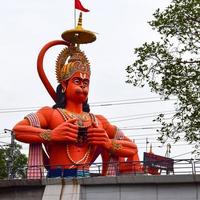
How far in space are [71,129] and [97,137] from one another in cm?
133

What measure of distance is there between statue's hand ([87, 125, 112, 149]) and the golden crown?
2801 millimetres

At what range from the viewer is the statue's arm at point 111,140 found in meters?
24.0

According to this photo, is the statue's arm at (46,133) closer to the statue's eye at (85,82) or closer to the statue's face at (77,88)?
the statue's face at (77,88)

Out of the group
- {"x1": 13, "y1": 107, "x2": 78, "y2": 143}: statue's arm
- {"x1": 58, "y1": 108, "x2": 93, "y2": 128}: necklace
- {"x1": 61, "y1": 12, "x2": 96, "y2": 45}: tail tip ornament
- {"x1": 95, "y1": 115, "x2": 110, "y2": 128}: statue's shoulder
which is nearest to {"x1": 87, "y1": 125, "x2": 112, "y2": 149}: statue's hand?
{"x1": 58, "y1": 108, "x2": 93, "y2": 128}: necklace

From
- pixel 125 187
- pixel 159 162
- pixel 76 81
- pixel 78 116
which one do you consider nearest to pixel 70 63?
pixel 76 81

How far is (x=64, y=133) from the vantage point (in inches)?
910

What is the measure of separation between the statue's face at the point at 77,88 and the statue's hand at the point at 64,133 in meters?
2.00

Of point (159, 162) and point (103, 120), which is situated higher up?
Answer: point (103, 120)

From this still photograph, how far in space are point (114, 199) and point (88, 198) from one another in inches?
43.2

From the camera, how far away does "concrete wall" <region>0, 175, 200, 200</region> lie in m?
17.6

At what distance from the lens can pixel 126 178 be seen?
18594 millimetres

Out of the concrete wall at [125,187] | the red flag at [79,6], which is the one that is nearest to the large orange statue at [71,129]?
the red flag at [79,6]

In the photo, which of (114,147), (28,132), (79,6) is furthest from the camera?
(79,6)

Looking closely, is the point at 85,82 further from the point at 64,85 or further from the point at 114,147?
the point at 114,147
